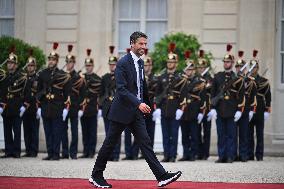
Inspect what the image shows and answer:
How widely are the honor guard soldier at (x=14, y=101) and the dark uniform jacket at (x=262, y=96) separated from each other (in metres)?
4.25

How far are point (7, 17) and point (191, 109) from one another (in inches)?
271

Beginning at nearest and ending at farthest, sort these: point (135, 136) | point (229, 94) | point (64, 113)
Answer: point (135, 136)
point (229, 94)
point (64, 113)

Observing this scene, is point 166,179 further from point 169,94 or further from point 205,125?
point 205,125

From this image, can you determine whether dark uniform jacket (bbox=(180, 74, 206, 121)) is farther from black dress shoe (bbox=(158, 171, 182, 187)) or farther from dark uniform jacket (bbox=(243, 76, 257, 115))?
black dress shoe (bbox=(158, 171, 182, 187))

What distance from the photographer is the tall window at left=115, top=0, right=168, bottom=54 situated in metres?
22.5

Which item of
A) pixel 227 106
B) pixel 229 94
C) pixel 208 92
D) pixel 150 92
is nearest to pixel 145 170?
pixel 227 106

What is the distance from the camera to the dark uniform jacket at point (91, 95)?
18.0 metres

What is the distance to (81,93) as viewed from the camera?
1798 centimetres

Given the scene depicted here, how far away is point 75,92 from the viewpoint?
1786 cm

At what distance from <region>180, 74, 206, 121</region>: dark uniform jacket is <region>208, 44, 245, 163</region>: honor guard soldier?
1.41ft

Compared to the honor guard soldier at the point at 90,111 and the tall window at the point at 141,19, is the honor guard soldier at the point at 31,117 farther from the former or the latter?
the tall window at the point at 141,19

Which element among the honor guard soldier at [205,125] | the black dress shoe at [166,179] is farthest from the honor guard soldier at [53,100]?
the black dress shoe at [166,179]

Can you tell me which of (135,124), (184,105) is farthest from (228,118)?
(135,124)

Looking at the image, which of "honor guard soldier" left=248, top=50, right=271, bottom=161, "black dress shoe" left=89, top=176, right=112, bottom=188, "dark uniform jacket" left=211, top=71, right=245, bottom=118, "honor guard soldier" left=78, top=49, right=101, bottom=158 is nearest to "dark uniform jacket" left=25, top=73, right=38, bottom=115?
"honor guard soldier" left=78, top=49, right=101, bottom=158
